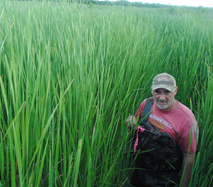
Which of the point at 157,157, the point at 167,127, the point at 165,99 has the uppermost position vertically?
the point at 165,99

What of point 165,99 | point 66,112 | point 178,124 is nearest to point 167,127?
point 178,124

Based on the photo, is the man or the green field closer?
the green field

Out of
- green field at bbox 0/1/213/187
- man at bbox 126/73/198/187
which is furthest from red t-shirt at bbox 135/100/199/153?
green field at bbox 0/1/213/187

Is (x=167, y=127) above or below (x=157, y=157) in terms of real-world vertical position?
above

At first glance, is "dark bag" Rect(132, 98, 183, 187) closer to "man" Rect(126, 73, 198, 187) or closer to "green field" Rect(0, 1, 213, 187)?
"man" Rect(126, 73, 198, 187)

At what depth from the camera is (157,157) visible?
1559 millimetres

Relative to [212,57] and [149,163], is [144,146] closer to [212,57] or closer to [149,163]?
[149,163]

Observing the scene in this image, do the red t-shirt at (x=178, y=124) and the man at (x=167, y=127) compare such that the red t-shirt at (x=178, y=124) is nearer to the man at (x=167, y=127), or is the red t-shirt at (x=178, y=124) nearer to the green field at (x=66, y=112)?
the man at (x=167, y=127)

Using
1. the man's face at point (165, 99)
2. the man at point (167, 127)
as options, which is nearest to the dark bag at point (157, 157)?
the man at point (167, 127)

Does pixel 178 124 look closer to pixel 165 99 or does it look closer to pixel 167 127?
pixel 167 127

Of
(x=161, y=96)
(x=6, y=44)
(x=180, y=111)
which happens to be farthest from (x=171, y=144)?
(x=6, y=44)

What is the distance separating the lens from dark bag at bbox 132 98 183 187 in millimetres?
1486

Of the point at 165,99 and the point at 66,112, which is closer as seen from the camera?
the point at 66,112

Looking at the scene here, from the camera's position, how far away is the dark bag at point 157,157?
1.49 metres
